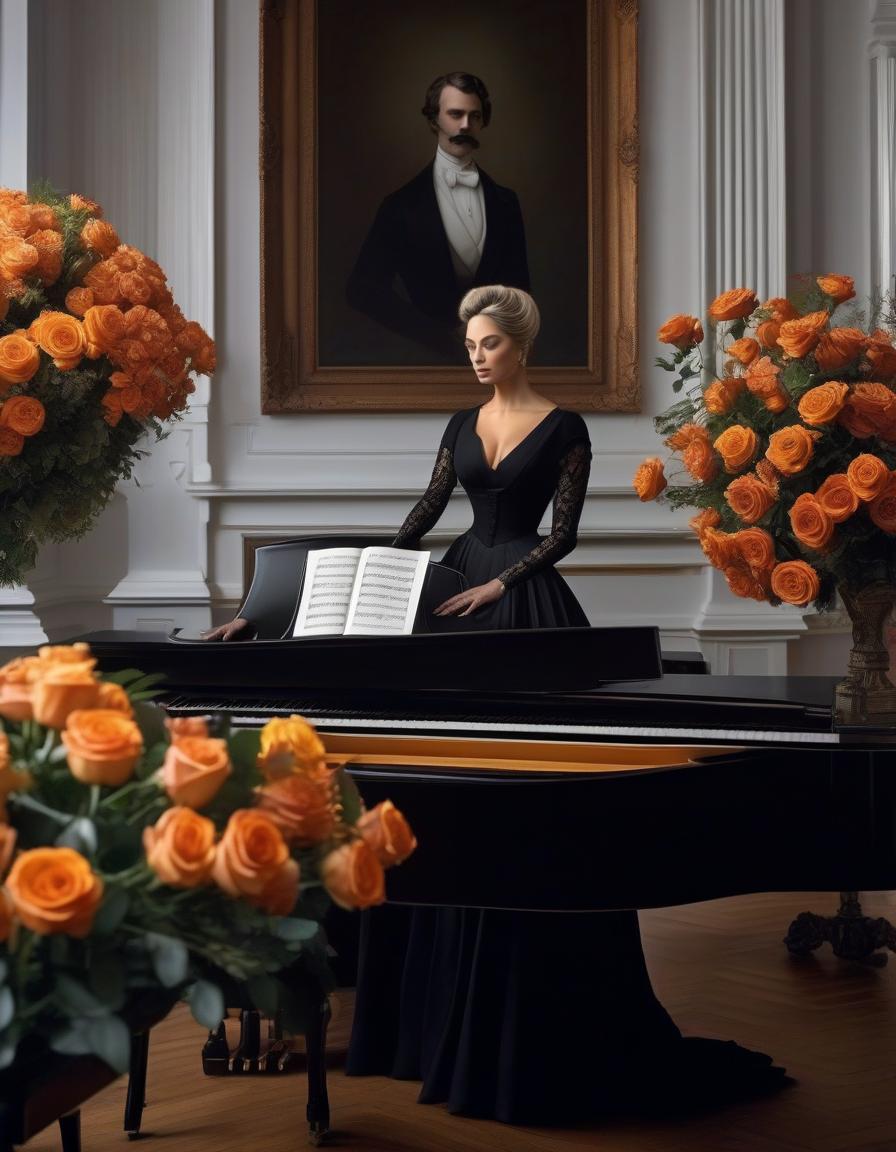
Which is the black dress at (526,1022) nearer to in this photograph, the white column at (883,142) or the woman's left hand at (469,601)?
the woman's left hand at (469,601)

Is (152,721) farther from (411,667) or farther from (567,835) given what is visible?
(411,667)

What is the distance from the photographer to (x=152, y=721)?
132cm

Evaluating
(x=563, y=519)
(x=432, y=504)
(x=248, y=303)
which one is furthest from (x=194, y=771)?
(x=248, y=303)

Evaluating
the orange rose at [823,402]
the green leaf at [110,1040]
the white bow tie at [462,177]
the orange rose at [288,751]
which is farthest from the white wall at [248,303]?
the green leaf at [110,1040]

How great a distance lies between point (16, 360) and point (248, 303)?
A: 3322 mm

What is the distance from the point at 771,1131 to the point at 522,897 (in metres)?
0.94

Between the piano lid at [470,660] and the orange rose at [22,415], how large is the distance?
26.8 inches

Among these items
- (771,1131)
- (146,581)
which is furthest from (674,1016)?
(146,581)

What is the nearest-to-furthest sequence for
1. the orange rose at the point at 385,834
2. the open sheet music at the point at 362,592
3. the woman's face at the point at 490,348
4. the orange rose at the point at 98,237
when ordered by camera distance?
the orange rose at the point at 385,834, the orange rose at the point at 98,237, the open sheet music at the point at 362,592, the woman's face at the point at 490,348

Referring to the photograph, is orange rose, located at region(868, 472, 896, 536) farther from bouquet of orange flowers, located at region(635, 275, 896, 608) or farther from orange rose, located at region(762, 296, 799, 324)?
orange rose, located at region(762, 296, 799, 324)

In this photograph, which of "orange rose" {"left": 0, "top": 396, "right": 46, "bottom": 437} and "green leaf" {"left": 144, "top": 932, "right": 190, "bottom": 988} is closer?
"green leaf" {"left": 144, "top": 932, "right": 190, "bottom": 988}

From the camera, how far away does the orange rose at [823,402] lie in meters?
2.66

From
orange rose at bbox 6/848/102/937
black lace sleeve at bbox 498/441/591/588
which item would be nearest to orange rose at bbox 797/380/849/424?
black lace sleeve at bbox 498/441/591/588

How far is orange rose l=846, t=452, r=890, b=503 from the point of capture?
2.63 metres
